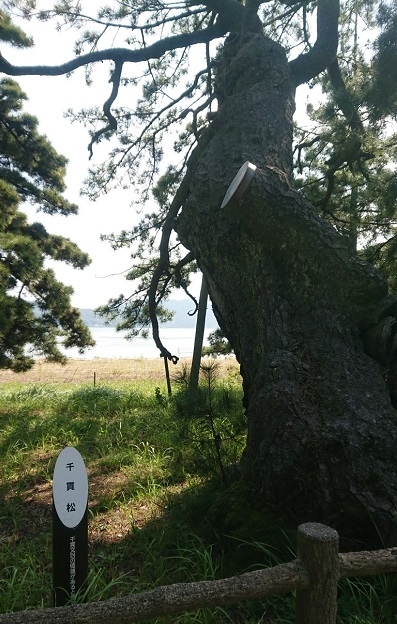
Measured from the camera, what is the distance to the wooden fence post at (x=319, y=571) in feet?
4.19

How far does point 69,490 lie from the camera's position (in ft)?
5.94

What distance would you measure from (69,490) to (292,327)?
4.81 feet

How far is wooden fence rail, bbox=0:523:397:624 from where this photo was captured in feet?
3.74

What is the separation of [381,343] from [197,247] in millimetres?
1433

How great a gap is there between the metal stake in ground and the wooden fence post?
96 centimetres

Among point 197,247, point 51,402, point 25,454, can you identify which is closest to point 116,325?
point 51,402

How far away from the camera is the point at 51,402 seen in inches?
267

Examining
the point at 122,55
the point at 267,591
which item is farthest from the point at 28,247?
the point at 267,591

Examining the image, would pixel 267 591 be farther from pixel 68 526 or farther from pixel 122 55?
pixel 122 55

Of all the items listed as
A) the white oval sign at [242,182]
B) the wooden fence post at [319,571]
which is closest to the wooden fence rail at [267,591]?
the wooden fence post at [319,571]

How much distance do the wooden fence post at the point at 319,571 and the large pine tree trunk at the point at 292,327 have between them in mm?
702

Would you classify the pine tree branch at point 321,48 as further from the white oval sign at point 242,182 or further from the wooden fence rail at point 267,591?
the wooden fence rail at point 267,591

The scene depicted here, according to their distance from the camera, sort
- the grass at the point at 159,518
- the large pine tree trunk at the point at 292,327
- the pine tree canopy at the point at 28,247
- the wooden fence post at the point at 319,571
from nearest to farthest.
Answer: the wooden fence post at the point at 319,571 → the grass at the point at 159,518 → the large pine tree trunk at the point at 292,327 → the pine tree canopy at the point at 28,247

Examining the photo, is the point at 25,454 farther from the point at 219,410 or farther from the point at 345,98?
the point at 345,98
